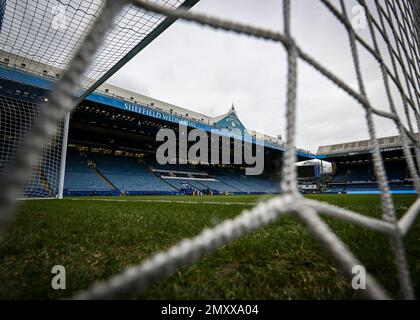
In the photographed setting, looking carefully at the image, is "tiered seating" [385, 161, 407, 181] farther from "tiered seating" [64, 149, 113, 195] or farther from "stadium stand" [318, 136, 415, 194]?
"tiered seating" [64, 149, 113, 195]

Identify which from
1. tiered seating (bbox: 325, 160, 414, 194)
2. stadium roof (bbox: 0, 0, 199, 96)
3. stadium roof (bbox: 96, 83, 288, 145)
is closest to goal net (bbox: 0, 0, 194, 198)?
stadium roof (bbox: 0, 0, 199, 96)

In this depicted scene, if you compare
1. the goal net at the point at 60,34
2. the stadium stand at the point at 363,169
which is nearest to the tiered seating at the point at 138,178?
the goal net at the point at 60,34

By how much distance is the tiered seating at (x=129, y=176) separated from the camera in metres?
17.6

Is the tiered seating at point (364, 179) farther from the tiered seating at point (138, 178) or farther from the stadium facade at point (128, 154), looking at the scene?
the tiered seating at point (138, 178)

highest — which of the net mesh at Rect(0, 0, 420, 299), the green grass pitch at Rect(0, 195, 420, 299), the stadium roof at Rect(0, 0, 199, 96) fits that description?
the stadium roof at Rect(0, 0, 199, 96)

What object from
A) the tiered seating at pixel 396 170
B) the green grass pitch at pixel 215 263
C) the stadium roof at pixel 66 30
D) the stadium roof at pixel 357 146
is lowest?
the green grass pitch at pixel 215 263

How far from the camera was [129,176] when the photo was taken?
19.0 meters

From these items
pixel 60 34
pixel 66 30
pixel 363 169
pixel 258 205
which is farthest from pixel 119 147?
pixel 363 169

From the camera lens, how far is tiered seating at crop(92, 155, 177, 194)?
57.7 feet

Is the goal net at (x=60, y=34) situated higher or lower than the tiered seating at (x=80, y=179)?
higher

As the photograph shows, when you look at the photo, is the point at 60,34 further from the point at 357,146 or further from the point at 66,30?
the point at 357,146

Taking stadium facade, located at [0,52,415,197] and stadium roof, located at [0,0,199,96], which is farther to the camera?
stadium facade, located at [0,52,415,197]

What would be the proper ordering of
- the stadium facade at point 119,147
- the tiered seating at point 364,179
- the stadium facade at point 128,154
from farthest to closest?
the tiered seating at point 364,179, the stadium facade at point 119,147, the stadium facade at point 128,154

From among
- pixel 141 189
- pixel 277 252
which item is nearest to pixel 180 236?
pixel 277 252
